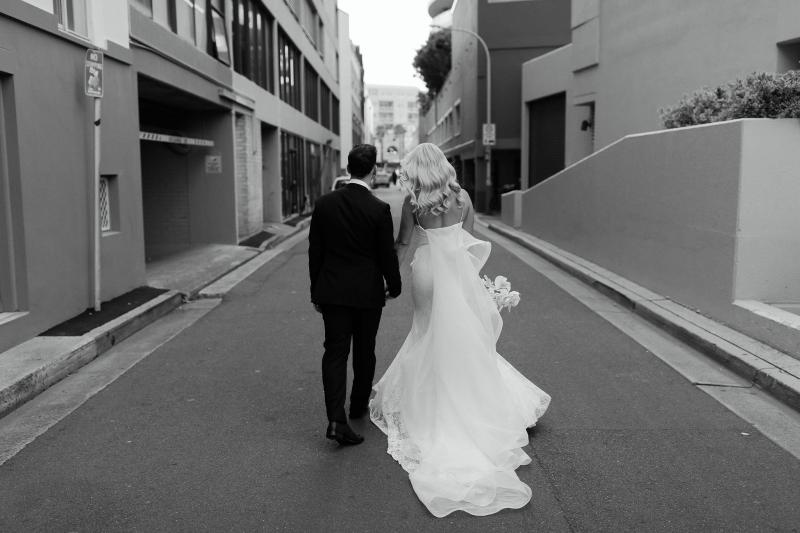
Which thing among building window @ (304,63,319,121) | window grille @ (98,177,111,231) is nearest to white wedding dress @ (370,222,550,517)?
window grille @ (98,177,111,231)

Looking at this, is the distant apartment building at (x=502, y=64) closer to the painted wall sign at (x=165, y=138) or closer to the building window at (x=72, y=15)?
the painted wall sign at (x=165, y=138)

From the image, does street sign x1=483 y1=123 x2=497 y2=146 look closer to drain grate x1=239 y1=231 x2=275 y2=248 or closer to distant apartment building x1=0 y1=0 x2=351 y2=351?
distant apartment building x1=0 y1=0 x2=351 y2=351

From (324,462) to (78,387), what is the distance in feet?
9.27

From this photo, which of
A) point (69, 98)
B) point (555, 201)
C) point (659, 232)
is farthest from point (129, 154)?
point (555, 201)

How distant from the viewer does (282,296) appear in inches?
420

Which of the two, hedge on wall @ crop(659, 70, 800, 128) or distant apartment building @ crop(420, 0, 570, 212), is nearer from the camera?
hedge on wall @ crop(659, 70, 800, 128)

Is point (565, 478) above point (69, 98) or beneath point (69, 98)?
beneath

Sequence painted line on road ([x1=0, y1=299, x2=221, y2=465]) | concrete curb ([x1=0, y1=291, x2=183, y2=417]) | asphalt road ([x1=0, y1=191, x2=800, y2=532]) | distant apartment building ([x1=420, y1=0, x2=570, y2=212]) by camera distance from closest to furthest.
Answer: asphalt road ([x1=0, y1=191, x2=800, y2=532]), painted line on road ([x1=0, y1=299, x2=221, y2=465]), concrete curb ([x1=0, y1=291, x2=183, y2=417]), distant apartment building ([x1=420, y1=0, x2=570, y2=212])

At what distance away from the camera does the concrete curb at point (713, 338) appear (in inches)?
231

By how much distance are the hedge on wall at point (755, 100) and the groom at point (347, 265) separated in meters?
5.01

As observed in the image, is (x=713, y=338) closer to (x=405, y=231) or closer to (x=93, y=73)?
(x=405, y=231)

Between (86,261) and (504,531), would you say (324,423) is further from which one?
(86,261)

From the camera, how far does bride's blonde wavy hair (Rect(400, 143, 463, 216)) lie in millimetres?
4688

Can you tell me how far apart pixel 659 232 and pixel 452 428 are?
20.4 ft
